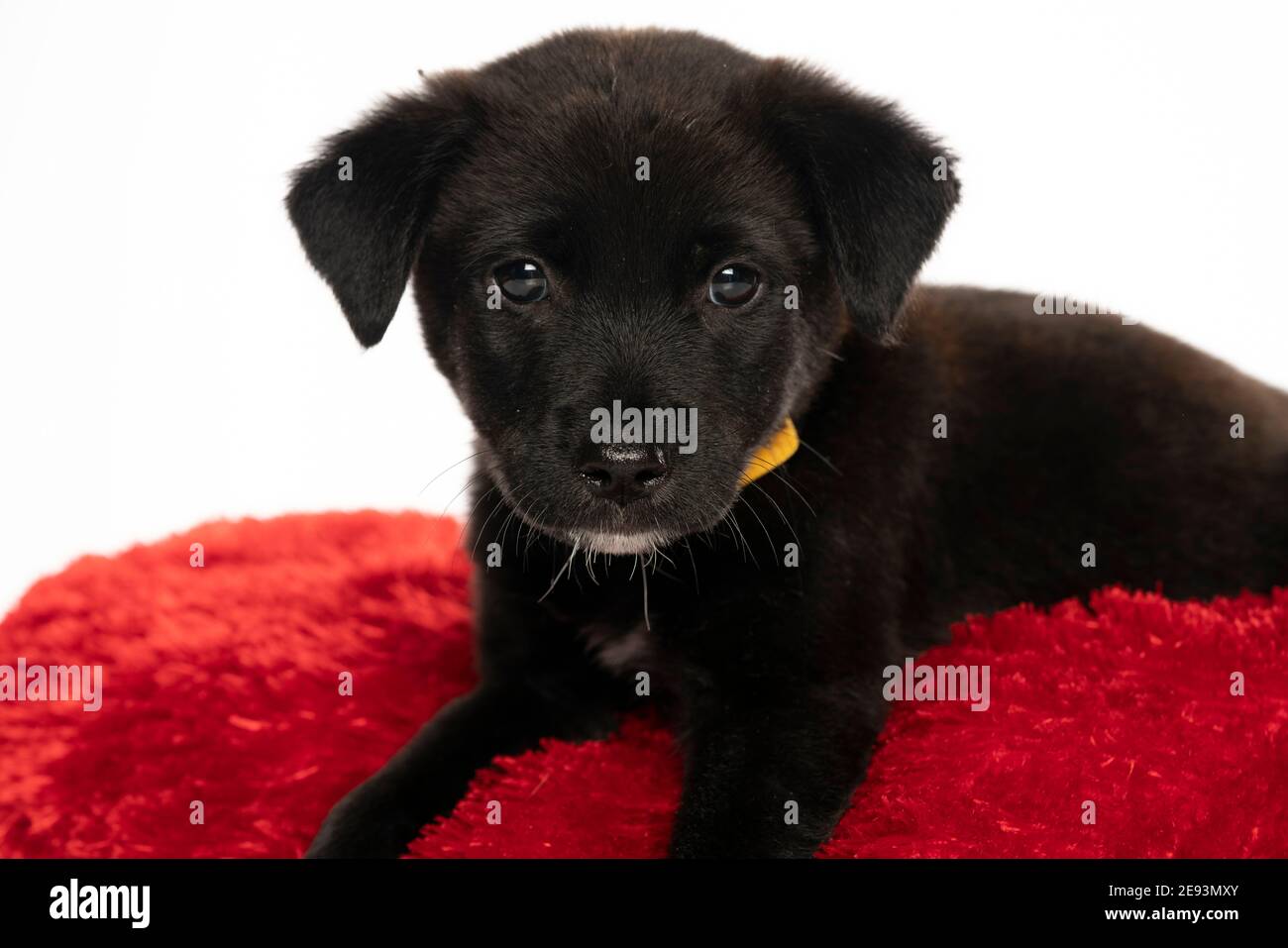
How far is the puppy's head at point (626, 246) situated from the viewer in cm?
220

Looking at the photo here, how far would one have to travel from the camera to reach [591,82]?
2369 mm

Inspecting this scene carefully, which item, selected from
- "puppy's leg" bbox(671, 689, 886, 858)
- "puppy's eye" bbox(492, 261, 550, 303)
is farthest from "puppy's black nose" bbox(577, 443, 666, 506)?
"puppy's leg" bbox(671, 689, 886, 858)

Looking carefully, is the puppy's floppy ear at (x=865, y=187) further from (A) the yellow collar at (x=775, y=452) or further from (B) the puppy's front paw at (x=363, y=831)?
(B) the puppy's front paw at (x=363, y=831)

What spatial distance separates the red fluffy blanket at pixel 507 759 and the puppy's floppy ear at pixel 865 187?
76 centimetres

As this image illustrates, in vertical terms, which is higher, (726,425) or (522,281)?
(522,281)

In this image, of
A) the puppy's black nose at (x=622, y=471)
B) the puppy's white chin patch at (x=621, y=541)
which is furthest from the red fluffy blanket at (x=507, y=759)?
the puppy's black nose at (x=622, y=471)

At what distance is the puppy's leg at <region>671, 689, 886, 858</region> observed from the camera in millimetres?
2205

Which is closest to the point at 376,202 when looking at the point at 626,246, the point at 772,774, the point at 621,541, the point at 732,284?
the point at 626,246

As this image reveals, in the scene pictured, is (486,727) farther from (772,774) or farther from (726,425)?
(726,425)

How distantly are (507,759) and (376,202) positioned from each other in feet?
3.44

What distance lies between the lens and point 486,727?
8.83 feet
